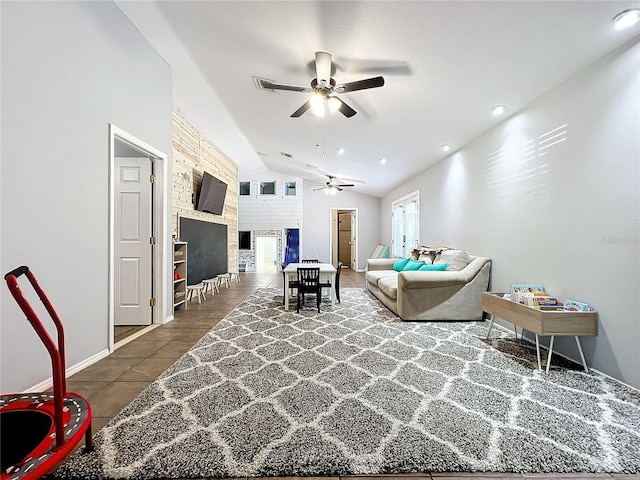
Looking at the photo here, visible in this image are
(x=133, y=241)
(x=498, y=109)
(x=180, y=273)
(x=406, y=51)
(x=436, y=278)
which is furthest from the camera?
(x=180, y=273)

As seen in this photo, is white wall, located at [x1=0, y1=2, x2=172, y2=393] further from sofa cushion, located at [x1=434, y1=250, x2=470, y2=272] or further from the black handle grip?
sofa cushion, located at [x1=434, y1=250, x2=470, y2=272]

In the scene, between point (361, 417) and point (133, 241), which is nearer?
point (361, 417)

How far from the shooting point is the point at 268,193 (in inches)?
431

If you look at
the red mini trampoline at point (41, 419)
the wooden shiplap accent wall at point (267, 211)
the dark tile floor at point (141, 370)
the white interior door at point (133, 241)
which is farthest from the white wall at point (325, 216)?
the red mini trampoline at point (41, 419)

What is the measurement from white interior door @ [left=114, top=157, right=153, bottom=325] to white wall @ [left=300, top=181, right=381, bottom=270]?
7.22 m

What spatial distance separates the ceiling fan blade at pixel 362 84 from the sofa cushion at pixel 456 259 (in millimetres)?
2914

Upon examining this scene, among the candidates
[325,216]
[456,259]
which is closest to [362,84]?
[456,259]

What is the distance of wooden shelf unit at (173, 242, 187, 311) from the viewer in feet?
15.3

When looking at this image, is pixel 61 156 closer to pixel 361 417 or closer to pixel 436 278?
pixel 361 417

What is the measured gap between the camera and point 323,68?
289 centimetres

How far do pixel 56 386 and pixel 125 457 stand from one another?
538 mm

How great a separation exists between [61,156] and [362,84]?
8.59 ft

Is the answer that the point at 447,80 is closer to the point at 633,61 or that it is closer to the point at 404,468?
the point at 633,61

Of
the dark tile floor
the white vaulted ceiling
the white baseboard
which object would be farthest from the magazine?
the white baseboard
